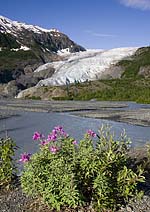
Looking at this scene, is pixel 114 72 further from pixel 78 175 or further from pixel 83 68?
pixel 78 175

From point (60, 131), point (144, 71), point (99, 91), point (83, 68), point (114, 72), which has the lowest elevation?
point (60, 131)

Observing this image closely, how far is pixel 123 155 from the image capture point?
7.28 m

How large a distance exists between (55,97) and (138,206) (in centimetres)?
8966

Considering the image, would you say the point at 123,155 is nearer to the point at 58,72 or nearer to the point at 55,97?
the point at 55,97

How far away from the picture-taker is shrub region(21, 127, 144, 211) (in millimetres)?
6457

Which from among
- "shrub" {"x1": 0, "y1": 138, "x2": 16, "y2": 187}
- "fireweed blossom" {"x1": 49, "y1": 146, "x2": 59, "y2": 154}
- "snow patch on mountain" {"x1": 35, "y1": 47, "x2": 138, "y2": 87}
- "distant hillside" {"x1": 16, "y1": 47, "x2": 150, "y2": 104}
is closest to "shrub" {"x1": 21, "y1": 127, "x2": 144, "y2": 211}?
"fireweed blossom" {"x1": 49, "y1": 146, "x2": 59, "y2": 154}

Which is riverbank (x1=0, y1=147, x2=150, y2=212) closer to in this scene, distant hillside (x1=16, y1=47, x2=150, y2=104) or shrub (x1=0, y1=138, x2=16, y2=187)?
shrub (x1=0, y1=138, x2=16, y2=187)

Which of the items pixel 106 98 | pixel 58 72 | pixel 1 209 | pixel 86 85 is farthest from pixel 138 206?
pixel 58 72

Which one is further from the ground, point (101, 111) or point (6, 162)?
point (6, 162)

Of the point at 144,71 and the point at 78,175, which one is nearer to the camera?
the point at 78,175

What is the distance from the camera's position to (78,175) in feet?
22.0

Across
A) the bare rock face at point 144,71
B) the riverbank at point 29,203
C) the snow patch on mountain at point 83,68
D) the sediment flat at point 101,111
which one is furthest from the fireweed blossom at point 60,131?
the snow patch on mountain at point 83,68

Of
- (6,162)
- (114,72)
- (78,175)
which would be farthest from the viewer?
(114,72)

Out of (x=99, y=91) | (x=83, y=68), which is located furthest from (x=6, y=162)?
(x=83, y=68)
